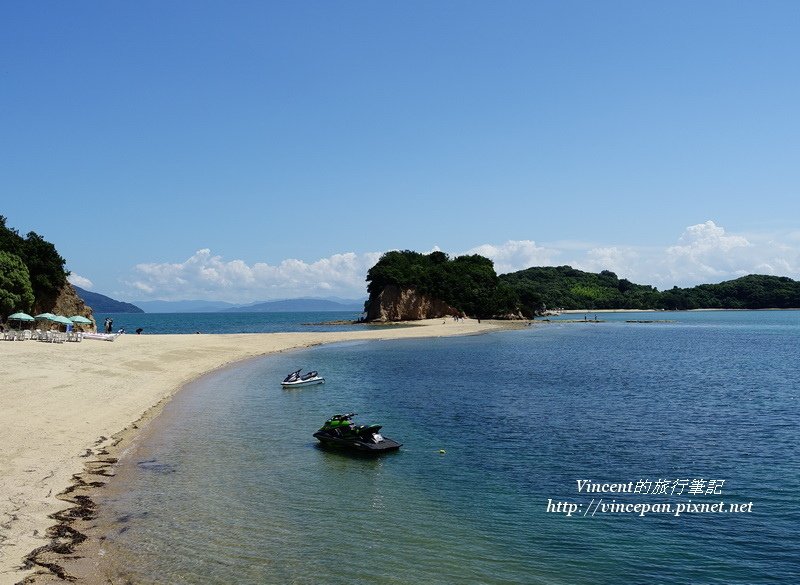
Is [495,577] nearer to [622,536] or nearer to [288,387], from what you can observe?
[622,536]

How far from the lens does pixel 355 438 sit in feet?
74.7

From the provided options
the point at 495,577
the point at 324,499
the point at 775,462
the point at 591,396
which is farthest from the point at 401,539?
the point at 591,396

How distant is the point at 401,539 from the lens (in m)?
14.0

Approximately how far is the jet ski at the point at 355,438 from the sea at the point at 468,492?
1.46ft

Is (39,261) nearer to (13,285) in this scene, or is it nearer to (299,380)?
(13,285)

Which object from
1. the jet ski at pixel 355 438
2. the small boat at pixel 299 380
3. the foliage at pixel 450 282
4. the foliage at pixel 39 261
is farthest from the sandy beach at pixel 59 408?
the foliage at pixel 450 282

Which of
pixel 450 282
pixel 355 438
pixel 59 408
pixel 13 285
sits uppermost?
pixel 450 282

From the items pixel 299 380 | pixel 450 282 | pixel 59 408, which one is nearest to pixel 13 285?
pixel 299 380

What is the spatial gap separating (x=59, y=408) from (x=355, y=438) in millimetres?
13652

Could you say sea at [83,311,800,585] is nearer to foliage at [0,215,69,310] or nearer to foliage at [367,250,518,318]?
foliage at [0,215,69,310]

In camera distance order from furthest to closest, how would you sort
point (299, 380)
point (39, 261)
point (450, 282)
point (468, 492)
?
1. point (450, 282)
2. point (39, 261)
3. point (299, 380)
4. point (468, 492)

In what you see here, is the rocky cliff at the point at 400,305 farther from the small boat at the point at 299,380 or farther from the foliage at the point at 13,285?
the small boat at the point at 299,380

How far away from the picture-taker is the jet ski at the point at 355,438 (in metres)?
22.3

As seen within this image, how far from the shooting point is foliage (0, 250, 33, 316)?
5722 cm
